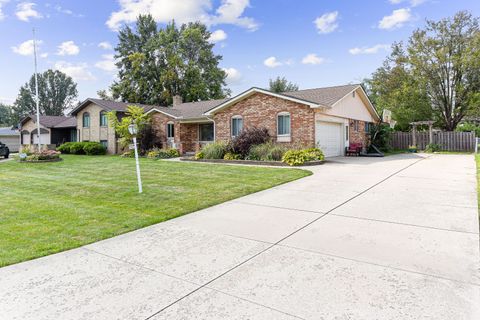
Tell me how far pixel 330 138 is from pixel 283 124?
342 centimetres

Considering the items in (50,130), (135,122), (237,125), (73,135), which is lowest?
(237,125)

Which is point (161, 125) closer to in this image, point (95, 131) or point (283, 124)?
point (95, 131)

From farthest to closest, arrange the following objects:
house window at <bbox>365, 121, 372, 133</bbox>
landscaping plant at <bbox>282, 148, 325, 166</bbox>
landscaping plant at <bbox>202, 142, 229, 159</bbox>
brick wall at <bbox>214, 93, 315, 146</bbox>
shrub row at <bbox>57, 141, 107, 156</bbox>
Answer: shrub row at <bbox>57, 141, 107, 156</bbox>, house window at <bbox>365, 121, 372, 133</bbox>, landscaping plant at <bbox>202, 142, 229, 159</bbox>, brick wall at <bbox>214, 93, 315, 146</bbox>, landscaping plant at <bbox>282, 148, 325, 166</bbox>

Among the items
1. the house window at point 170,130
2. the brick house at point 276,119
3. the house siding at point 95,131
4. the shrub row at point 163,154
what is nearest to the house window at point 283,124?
the brick house at point 276,119

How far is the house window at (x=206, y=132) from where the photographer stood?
22.0 m

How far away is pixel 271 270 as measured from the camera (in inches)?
134

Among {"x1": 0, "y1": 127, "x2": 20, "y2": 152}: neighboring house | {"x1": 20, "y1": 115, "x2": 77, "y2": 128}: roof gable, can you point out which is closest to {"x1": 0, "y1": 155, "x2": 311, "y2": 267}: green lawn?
{"x1": 20, "y1": 115, "x2": 77, "y2": 128}: roof gable

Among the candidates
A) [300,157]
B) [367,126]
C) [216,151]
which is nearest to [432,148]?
[367,126]

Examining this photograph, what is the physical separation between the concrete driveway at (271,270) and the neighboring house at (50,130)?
31.3 metres

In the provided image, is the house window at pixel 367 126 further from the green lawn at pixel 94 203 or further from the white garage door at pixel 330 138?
the green lawn at pixel 94 203

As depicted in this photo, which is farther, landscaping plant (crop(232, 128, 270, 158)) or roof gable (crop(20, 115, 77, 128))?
roof gable (crop(20, 115, 77, 128))

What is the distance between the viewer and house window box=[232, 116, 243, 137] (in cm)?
1862

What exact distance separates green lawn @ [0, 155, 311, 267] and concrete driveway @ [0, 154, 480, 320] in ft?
1.47

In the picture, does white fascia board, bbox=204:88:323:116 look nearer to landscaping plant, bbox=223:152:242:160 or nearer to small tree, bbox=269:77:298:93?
landscaping plant, bbox=223:152:242:160
